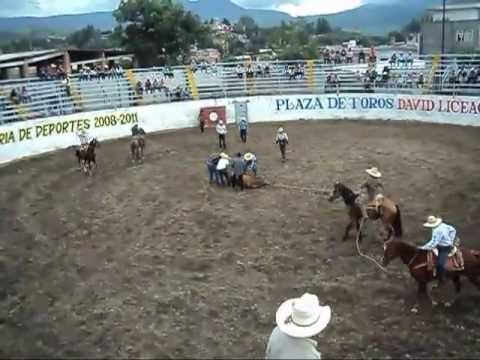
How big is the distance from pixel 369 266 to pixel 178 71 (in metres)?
20.3

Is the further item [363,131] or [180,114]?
[180,114]

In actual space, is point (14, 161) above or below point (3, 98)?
below

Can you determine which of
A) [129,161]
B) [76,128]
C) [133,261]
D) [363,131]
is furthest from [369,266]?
[76,128]

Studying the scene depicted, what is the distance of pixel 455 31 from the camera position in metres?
66.4

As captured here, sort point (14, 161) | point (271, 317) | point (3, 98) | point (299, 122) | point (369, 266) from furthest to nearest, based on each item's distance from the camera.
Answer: point (299, 122), point (3, 98), point (14, 161), point (369, 266), point (271, 317)

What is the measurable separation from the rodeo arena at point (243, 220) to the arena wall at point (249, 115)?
0.20ft

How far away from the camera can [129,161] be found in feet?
66.6

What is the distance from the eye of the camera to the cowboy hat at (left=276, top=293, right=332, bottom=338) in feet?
16.4

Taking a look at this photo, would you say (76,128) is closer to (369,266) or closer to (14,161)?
(14,161)

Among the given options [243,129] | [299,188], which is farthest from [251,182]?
[243,129]

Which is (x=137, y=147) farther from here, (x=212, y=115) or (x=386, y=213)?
(x=386, y=213)

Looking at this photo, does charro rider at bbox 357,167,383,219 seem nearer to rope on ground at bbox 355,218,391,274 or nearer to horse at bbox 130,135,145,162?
rope on ground at bbox 355,218,391,274

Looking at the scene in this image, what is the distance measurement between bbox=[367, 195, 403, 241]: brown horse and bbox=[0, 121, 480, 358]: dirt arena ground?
1.72 ft

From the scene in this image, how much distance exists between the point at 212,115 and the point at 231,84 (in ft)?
14.6
